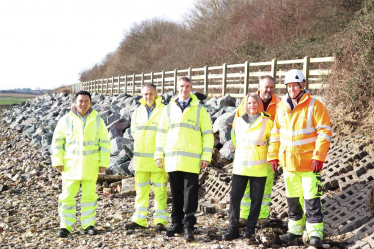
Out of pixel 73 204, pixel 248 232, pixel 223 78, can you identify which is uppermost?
pixel 223 78

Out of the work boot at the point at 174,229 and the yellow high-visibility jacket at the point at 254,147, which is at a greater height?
the yellow high-visibility jacket at the point at 254,147

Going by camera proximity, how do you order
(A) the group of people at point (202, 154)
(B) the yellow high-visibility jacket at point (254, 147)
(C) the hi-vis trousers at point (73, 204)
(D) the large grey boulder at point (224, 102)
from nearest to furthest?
1. (A) the group of people at point (202, 154)
2. (B) the yellow high-visibility jacket at point (254, 147)
3. (C) the hi-vis trousers at point (73, 204)
4. (D) the large grey boulder at point (224, 102)

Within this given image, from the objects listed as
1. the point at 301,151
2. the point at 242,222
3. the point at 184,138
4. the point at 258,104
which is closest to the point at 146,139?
the point at 184,138

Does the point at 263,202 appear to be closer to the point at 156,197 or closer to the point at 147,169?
the point at 156,197

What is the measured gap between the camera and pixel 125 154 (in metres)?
8.60

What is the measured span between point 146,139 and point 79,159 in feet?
3.17

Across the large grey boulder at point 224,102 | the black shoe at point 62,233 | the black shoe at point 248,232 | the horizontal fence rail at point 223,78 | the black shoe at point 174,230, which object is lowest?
the black shoe at point 62,233

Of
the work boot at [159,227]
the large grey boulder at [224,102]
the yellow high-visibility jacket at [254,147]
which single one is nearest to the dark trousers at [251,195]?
the yellow high-visibility jacket at [254,147]

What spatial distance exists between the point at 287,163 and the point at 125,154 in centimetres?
502

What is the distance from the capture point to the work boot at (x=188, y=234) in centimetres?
467

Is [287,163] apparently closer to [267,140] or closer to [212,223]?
[267,140]

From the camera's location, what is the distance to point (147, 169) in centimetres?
516

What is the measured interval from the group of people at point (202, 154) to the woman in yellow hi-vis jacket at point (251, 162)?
0.01 metres

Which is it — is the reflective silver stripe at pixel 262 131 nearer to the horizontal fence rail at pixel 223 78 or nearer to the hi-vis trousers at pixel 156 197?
the hi-vis trousers at pixel 156 197
